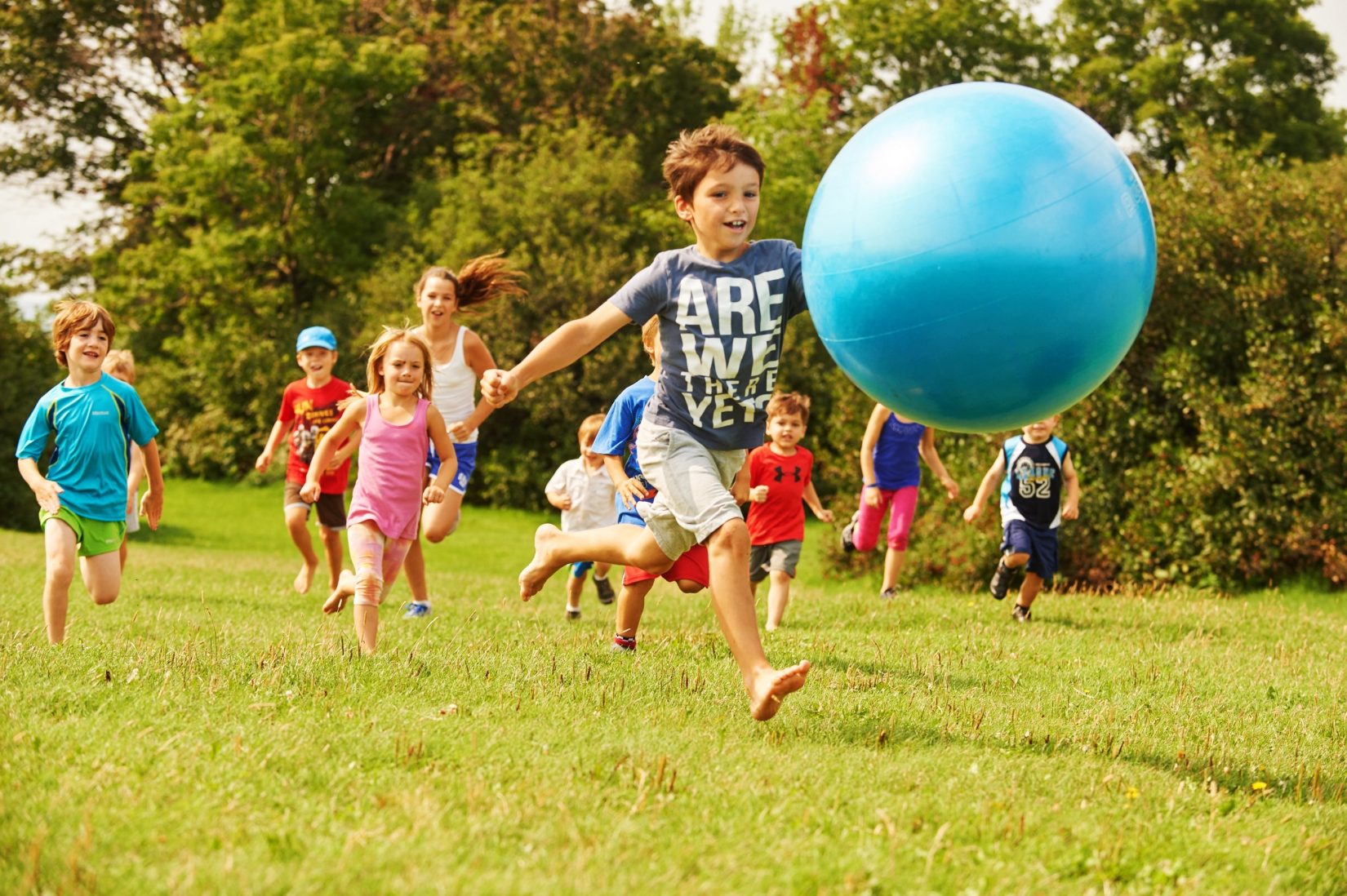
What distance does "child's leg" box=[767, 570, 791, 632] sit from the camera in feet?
28.3

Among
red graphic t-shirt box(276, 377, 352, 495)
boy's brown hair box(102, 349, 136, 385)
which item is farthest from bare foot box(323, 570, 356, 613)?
boy's brown hair box(102, 349, 136, 385)

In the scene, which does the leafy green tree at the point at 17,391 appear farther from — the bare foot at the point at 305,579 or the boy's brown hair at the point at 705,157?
the boy's brown hair at the point at 705,157

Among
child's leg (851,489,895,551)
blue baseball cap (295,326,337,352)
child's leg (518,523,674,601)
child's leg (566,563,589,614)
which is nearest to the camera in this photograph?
child's leg (518,523,674,601)

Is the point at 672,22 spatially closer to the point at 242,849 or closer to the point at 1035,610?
the point at 1035,610

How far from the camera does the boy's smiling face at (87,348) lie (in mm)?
6730

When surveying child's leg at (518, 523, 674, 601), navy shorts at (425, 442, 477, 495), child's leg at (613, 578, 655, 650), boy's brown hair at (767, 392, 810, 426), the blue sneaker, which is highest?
boy's brown hair at (767, 392, 810, 426)

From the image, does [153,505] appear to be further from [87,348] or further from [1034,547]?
[1034,547]

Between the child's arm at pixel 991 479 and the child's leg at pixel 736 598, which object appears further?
the child's arm at pixel 991 479

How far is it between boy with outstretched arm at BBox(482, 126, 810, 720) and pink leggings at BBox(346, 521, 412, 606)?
1.65 m

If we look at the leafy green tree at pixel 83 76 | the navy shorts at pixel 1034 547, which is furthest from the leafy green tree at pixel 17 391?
the navy shorts at pixel 1034 547

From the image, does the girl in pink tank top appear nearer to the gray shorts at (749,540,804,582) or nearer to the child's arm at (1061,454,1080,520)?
the gray shorts at (749,540,804,582)

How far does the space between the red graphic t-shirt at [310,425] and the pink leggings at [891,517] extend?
14.1 ft

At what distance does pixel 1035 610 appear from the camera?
387 inches

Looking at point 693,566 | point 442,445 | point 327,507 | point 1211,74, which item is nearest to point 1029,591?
point 693,566
